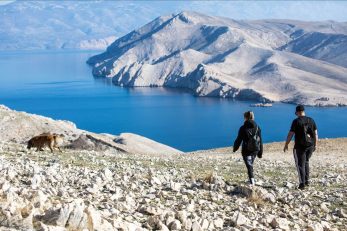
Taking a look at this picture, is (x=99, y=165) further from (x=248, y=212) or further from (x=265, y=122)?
(x=265, y=122)

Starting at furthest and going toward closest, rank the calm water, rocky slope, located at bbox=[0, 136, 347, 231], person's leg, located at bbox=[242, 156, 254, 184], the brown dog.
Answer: the calm water < the brown dog < person's leg, located at bbox=[242, 156, 254, 184] < rocky slope, located at bbox=[0, 136, 347, 231]

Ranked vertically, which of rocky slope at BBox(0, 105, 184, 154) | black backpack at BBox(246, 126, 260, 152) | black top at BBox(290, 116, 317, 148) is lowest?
rocky slope at BBox(0, 105, 184, 154)

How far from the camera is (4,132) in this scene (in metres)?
40.1

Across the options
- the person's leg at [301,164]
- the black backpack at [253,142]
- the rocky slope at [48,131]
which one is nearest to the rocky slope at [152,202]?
the person's leg at [301,164]

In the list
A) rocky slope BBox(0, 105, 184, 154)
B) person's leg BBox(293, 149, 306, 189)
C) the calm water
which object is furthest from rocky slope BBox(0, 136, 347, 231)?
the calm water

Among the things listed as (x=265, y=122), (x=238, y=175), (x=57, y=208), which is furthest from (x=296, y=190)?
(x=265, y=122)

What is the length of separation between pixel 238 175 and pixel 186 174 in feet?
6.31

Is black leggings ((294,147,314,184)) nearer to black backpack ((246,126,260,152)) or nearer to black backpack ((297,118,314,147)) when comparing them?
black backpack ((297,118,314,147))

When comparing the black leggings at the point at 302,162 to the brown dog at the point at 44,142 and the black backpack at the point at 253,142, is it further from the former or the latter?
the brown dog at the point at 44,142

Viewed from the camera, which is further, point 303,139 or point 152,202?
point 303,139

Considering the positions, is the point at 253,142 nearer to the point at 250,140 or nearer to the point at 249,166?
the point at 250,140

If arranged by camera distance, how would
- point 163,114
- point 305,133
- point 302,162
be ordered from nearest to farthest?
point 305,133
point 302,162
point 163,114

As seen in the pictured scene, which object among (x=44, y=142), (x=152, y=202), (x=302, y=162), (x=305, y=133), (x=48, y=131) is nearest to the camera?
(x=152, y=202)

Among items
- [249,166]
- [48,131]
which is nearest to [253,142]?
[249,166]
